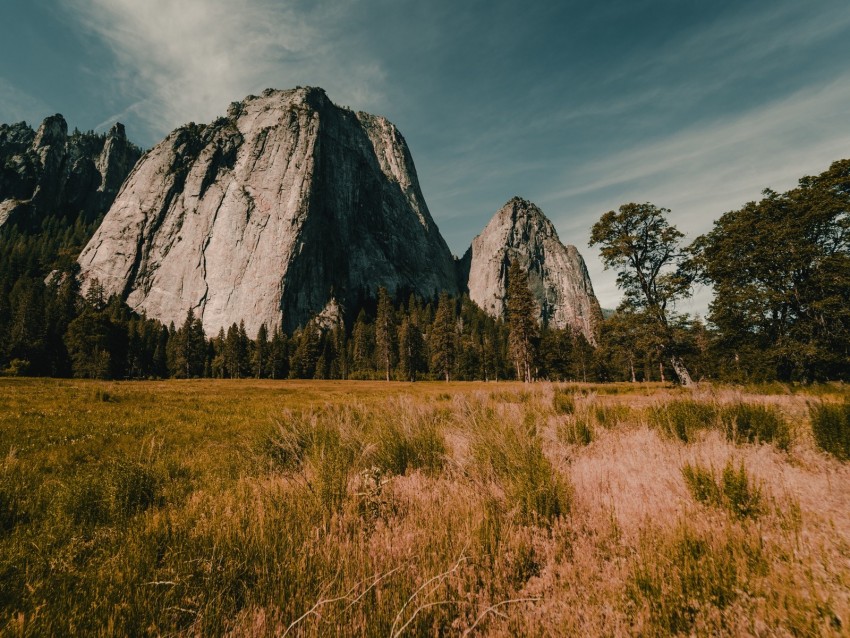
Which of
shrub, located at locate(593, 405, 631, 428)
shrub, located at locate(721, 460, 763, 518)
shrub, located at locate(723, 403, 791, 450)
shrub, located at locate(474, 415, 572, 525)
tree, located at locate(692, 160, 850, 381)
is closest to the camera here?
shrub, located at locate(721, 460, 763, 518)

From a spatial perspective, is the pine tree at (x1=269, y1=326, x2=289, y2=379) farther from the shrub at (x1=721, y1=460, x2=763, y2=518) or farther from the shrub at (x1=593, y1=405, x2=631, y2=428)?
the shrub at (x1=721, y1=460, x2=763, y2=518)

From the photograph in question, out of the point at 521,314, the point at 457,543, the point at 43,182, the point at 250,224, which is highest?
→ the point at 43,182

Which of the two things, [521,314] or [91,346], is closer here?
[521,314]

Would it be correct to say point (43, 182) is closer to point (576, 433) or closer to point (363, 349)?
point (363, 349)

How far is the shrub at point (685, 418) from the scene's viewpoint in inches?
224

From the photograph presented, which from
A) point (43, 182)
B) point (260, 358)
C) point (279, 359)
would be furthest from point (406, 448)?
point (43, 182)

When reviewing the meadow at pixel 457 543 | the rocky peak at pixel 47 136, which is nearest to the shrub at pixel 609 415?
the meadow at pixel 457 543

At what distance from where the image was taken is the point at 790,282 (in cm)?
1867

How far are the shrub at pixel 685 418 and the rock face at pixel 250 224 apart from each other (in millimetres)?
116777

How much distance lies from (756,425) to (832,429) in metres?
0.87

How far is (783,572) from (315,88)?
19181 cm

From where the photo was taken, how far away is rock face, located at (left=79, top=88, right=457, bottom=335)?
118 metres

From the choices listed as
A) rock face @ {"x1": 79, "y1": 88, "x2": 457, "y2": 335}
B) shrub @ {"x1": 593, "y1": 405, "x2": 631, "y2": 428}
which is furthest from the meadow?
rock face @ {"x1": 79, "y1": 88, "x2": 457, "y2": 335}

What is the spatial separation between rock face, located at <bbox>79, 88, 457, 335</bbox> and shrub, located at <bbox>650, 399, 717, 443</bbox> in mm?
116777
